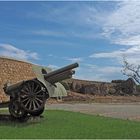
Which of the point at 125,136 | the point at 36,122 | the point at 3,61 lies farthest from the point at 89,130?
the point at 3,61

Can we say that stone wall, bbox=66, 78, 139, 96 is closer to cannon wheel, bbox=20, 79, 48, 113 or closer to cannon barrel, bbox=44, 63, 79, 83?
cannon barrel, bbox=44, 63, 79, 83

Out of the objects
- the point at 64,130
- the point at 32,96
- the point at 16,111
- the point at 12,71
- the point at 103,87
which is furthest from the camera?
the point at 103,87

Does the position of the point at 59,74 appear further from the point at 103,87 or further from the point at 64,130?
the point at 103,87

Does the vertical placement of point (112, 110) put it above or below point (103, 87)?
below

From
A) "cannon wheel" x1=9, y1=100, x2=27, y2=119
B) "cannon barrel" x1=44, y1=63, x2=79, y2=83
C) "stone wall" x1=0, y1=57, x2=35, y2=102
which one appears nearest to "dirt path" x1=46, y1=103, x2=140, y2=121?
"cannon barrel" x1=44, y1=63, x2=79, y2=83

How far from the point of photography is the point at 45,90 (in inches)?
634

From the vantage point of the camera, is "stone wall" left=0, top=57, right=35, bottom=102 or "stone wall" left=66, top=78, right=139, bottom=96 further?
"stone wall" left=66, top=78, right=139, bottom=96

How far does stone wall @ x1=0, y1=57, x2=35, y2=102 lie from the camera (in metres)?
31.7

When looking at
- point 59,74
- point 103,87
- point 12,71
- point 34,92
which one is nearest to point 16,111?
point 34,92

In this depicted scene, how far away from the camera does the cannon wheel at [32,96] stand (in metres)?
15.7

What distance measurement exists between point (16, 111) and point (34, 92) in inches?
40.8

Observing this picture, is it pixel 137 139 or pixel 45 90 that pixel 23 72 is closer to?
pixel 45 90

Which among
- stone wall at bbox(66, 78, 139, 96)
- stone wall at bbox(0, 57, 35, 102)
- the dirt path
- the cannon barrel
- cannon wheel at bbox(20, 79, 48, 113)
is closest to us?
cannon wheel at bbox(20, 79, 48, 113)

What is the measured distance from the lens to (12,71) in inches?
1299
